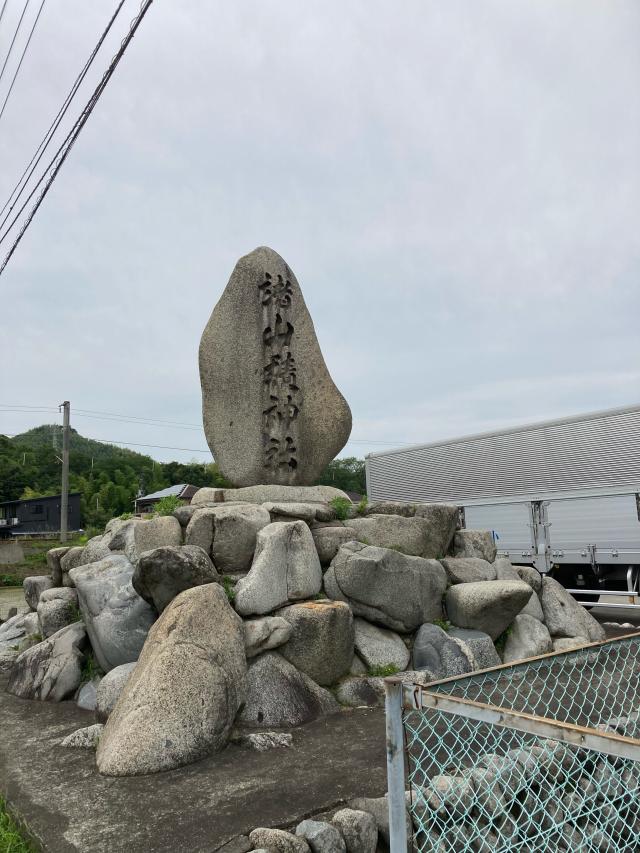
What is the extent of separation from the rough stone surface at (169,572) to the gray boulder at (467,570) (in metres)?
2.87

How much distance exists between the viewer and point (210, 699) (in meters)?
4.58

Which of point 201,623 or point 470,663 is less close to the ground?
point 201,623

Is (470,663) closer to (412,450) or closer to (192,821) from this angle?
(192,821)

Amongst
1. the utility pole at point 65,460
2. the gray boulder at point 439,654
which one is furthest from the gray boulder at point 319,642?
the utility pole at point 65,460

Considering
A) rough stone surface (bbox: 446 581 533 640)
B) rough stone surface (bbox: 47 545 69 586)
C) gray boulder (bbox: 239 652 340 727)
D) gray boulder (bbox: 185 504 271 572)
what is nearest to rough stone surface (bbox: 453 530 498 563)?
rough stone surface (bbox: 446 581 533 640)

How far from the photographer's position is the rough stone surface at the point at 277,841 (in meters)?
2.99

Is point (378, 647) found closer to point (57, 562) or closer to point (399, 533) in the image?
point (399, 533)

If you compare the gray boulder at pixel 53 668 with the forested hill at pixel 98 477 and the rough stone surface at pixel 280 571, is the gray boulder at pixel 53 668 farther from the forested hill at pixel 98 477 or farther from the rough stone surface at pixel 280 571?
the forested hill at pixel 98 477

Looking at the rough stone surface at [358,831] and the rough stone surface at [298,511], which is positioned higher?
the rough stone surface at [298,511]

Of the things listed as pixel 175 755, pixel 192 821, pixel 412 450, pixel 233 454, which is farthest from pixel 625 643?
pixel 412 450

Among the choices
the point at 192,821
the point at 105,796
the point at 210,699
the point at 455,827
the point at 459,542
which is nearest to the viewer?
the point at 455,827

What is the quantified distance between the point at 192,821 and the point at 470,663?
338cm

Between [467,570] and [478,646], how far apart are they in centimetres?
110

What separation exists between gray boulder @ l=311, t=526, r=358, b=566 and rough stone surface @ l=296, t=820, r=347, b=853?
3632 mm
